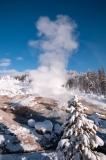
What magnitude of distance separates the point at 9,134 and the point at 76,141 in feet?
40.7

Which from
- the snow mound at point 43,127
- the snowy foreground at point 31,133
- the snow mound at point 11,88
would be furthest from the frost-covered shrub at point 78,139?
the snow mound at point 11,88

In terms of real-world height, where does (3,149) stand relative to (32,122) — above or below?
below

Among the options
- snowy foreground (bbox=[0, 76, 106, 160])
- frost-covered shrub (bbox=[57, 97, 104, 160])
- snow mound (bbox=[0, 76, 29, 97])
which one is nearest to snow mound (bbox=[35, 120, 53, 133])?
snowy foreground (bbox=[0, 76, 106, 160])

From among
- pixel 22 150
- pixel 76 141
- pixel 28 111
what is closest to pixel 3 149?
pixel 22 150

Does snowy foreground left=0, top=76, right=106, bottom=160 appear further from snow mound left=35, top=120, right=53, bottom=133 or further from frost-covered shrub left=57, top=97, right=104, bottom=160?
frost-covered shrub left=57, top=97, right=104, bottom=160

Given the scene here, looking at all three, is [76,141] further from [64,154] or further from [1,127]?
[1,127]

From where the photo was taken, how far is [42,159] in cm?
1562

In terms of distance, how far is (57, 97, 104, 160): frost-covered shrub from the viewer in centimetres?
1034

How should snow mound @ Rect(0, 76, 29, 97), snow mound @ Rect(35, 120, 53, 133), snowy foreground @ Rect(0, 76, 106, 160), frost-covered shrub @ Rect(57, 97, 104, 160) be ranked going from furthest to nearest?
snow mound @ Rect(0, 76, 29, 97)
snow mound @ Rect(35, 120, 53, 133)
snowy foreground @ Rect(0, 76, 106, 160)
frost-covered shrub @ Rect(57, 97, 104, 160)

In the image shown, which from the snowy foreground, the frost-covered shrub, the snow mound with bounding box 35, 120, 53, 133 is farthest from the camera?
the snow mound with bounding box 35, 120, 53, 133

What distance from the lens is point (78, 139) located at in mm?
10641

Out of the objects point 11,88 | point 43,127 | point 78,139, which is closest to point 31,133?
point 43,127

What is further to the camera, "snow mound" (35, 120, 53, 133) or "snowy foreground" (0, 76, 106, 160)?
"snow mound" (35, 120, 53, 133)

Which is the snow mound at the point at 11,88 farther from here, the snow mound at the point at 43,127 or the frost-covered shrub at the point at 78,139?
the frost-covered shrub at the point at 78,139
